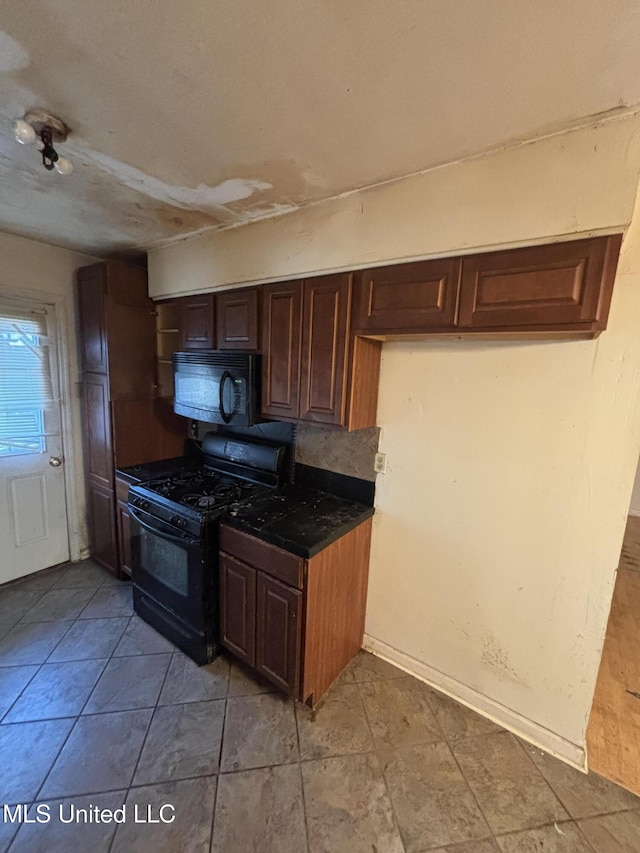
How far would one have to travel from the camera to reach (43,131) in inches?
50.6

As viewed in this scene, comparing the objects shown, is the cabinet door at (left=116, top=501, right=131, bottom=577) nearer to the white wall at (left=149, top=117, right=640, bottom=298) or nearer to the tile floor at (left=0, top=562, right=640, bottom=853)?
the tile floor at (left=0, top=562, right=640, bottom=853)

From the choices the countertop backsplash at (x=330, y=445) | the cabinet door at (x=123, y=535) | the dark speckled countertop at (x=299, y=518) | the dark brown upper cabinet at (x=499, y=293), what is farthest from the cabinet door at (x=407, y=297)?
the cabinet door at (x=123, y=535)

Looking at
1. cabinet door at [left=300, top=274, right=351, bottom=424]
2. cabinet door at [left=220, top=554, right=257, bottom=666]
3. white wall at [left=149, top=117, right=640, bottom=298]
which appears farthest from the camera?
cabinet door at [left=220, top=554, right=257, bottom=666]

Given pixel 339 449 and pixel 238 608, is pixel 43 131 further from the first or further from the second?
pixel 238 608

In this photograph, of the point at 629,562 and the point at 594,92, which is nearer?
the point at 594,92

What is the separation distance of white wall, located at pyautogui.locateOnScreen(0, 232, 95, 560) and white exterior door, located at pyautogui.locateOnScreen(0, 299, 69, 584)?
0.07 meters

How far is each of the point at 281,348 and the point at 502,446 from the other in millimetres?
1208

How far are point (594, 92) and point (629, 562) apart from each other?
3.68 metres

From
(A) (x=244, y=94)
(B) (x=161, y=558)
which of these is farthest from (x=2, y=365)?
(A) (x=244, y=94)

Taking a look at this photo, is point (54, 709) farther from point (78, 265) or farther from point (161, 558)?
point (78, 265)

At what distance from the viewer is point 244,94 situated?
1.11 m

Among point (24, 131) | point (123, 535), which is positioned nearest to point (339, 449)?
point (123, 535)

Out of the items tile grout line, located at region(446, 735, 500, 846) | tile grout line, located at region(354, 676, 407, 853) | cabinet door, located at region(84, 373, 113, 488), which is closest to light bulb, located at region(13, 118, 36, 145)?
cabinet door, located at region(84, 373, 113, 488)

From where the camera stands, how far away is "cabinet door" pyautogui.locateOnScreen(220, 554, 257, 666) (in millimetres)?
1870
